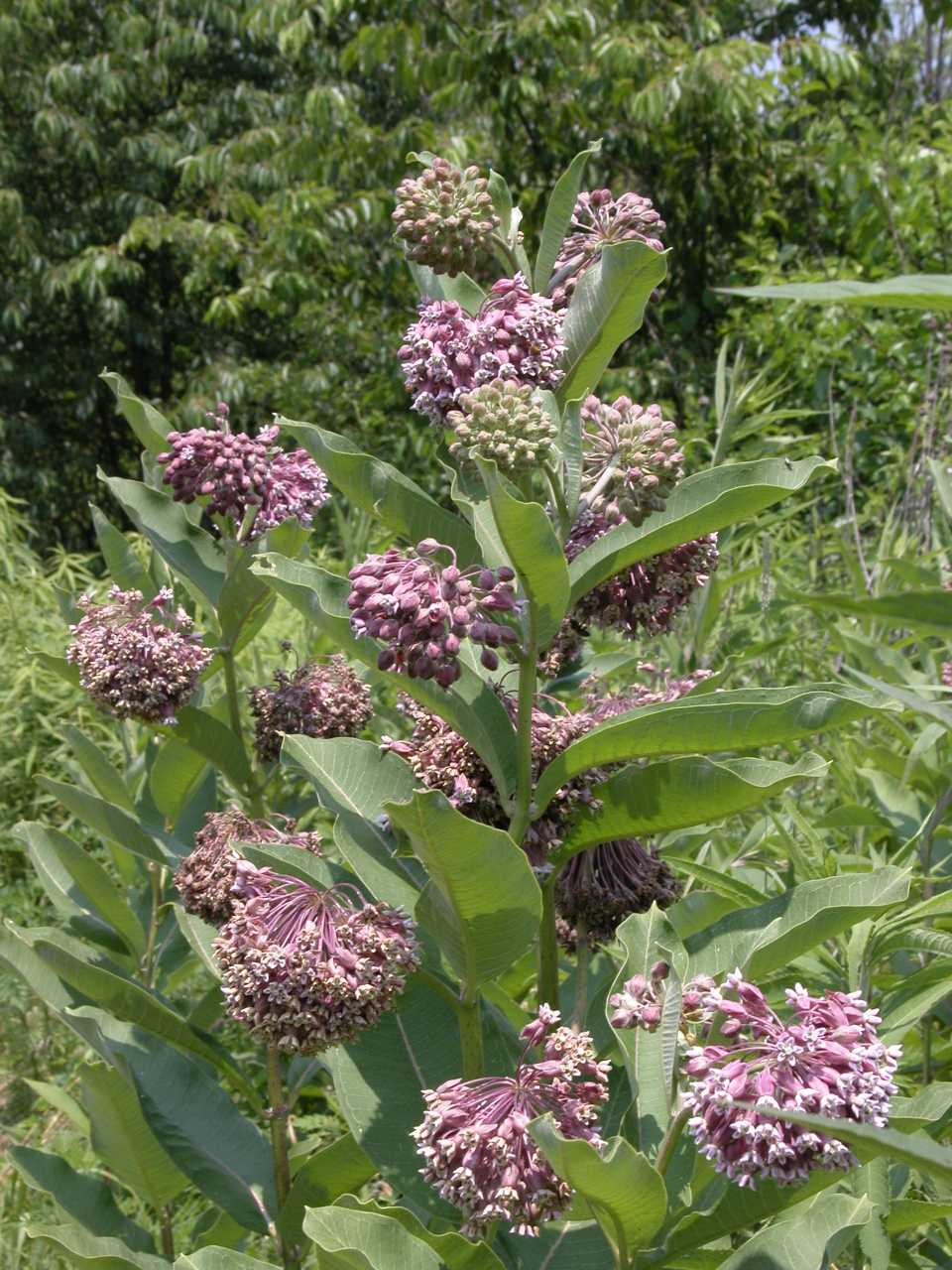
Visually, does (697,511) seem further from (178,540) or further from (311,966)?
(178,540)

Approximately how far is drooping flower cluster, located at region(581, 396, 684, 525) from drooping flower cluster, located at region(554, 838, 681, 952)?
0.45 metres

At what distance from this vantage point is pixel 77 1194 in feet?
6.46

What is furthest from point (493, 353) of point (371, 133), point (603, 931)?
point (371, 133)

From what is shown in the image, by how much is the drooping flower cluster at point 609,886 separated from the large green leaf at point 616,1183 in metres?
0.36

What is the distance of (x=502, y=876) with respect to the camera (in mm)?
1248

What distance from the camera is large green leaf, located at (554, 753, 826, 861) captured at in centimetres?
136

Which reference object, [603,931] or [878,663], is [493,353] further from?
[878,663]

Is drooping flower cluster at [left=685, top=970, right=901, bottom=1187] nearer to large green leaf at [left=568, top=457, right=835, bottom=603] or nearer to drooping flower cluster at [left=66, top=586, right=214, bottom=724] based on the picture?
large green leaf at [left=568, top=457, right=835, bottom=603]

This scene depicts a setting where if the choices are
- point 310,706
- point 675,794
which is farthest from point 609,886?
point 310,706

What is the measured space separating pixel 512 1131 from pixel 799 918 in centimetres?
37

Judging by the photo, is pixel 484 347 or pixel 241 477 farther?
pixel 241 477

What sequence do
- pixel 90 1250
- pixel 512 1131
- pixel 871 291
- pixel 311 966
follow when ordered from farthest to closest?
1. pixel 90 1250
2. pixel 311 966
3. pixel 512 1131
4. pixel 871 291

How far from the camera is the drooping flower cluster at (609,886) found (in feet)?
5.26

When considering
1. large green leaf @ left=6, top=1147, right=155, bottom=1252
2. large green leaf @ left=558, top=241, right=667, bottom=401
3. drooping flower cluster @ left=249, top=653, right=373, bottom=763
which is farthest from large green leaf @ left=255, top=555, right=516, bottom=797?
large green leaf @ left=6, top=1147, right=155, bottom=1252
